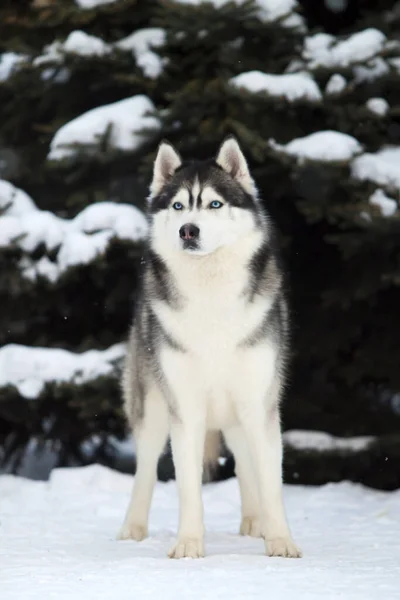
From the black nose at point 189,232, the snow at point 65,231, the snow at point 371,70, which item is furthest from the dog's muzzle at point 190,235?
the snow at point 371,70

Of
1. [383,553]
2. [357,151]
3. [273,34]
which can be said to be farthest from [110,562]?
[273,34]

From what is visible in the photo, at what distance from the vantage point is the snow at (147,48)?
26.4ft

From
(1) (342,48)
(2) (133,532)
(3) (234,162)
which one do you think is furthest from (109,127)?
(2) (133,532)

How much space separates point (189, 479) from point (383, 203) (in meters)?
2.82

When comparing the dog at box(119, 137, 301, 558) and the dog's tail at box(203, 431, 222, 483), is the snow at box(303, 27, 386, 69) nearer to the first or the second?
the dog at box(119, 137, 301, 558)

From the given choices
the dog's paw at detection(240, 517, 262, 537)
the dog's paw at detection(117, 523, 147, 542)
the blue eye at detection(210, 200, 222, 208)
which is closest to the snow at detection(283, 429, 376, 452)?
the dog's paw at detection(240, 517, 262, 537)

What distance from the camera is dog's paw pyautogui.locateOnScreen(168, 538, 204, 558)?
5016mm

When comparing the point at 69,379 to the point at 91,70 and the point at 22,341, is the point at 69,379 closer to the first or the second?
the point at 22,341

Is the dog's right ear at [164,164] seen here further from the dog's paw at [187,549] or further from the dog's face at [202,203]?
the dog's paw at [187,549]

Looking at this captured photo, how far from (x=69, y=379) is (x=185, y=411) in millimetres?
2652

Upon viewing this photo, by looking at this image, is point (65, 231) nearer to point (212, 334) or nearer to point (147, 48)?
point (147, 48)

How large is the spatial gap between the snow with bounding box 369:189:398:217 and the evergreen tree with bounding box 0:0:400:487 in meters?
0.01

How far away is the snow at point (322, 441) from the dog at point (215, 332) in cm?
252

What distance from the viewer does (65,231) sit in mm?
7855
